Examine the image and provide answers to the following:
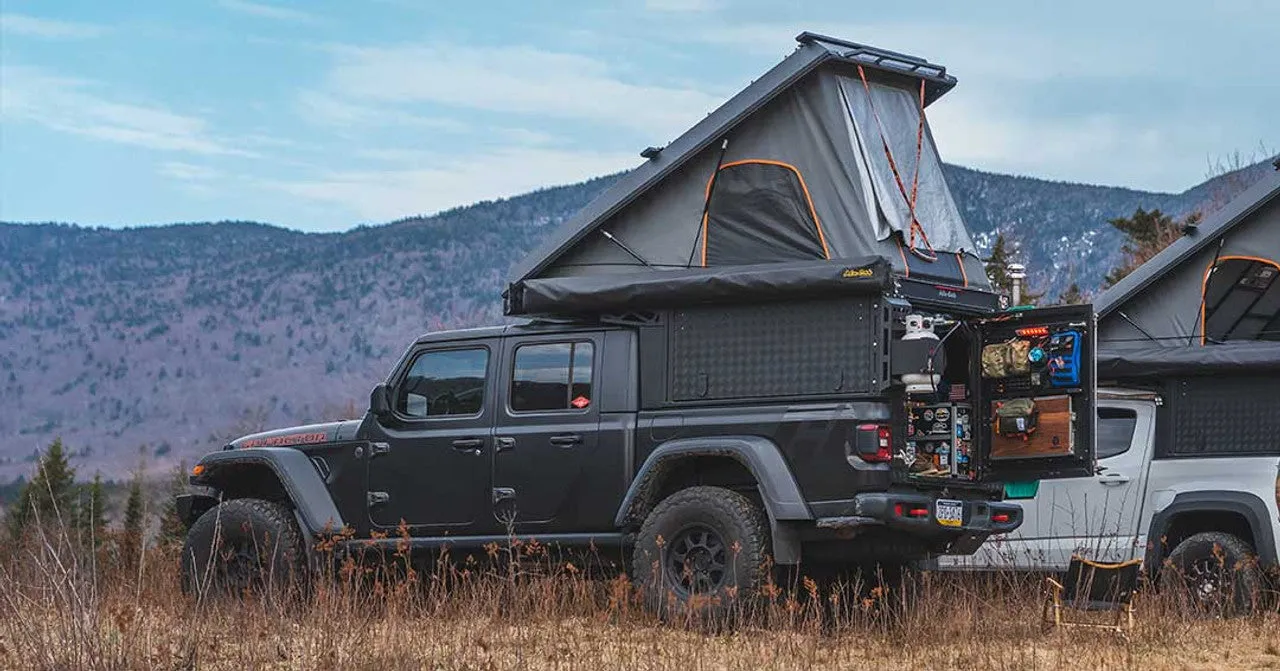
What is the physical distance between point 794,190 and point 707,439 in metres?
3.39

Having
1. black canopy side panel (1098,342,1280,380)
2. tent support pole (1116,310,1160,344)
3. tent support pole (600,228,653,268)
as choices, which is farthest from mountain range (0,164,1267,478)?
tent support pole (600,228,653,268)

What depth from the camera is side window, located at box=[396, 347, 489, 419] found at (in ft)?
37.6

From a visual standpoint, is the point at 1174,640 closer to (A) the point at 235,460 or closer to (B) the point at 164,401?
(A) the point at 235,460

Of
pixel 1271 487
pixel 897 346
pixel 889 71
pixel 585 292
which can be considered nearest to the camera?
pixel 897 346

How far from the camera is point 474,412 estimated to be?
11.4m

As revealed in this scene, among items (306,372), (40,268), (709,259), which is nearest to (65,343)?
(40,268)

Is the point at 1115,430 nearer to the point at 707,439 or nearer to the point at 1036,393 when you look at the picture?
the point at 1036,393

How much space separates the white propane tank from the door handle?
273 cm

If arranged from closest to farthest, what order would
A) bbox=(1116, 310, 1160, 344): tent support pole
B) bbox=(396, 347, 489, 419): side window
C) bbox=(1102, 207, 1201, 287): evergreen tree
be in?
1. bbox=(396, 347, 489, 419): side window
2. bbox=(1116, 310, 1160, 344): tent support pole
3. bbox=(1102, 207, 1201, 287): evergreen tree

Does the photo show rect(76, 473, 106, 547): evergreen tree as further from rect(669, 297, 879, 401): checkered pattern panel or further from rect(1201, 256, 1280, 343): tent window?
rect(1201, 256, 1280, 343): tent window

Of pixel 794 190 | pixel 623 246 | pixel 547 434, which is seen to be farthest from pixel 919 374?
pixel 623 246

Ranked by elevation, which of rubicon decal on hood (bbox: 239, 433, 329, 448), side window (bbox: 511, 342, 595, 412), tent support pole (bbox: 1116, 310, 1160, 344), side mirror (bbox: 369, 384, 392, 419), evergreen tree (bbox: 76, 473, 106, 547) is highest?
tent support pole (bbox: 1116, 310, 1160, 344)

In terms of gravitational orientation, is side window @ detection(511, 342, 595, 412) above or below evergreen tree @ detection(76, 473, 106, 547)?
above

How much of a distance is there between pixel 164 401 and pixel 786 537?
419 feet
